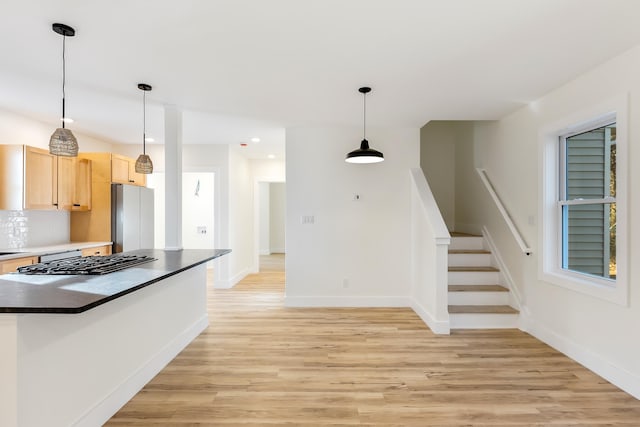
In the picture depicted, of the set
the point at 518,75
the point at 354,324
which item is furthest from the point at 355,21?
the point at 354,324

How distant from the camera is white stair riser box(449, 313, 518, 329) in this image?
3793 mm

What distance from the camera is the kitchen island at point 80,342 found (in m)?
1.52

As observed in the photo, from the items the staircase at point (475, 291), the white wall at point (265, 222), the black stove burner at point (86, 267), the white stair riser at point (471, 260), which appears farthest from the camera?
the white wall at point (265, 222)

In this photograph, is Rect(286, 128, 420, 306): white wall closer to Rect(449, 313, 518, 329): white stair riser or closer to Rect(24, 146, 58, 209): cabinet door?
Rect(449, 313, 518, 329): white stair riser

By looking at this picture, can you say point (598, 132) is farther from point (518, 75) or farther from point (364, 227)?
point (364, 227)

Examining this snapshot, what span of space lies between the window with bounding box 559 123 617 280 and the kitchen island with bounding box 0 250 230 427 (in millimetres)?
3567

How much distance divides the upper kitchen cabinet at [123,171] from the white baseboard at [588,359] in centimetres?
551

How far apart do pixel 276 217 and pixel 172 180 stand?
7.36 metres

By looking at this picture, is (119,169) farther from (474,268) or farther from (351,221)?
(474,268)

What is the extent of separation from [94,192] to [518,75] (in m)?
5.50

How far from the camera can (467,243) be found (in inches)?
186

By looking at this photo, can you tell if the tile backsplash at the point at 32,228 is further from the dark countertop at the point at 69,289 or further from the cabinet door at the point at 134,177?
the dark countertop at the point at 69,289

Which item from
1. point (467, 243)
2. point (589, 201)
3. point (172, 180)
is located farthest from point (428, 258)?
point (172, 180)

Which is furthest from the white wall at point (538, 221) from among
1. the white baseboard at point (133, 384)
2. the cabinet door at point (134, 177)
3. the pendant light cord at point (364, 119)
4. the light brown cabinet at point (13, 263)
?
the light brown cabinet at point (13, 263)
